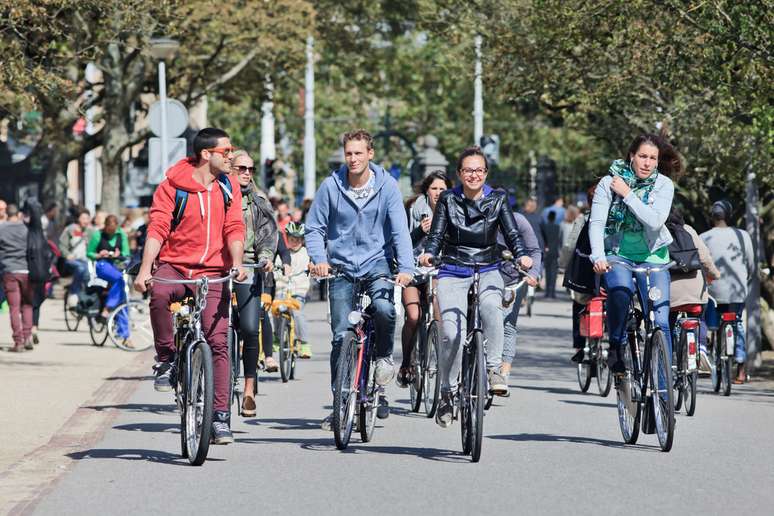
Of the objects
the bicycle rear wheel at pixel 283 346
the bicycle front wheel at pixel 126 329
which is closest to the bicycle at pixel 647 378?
the bicycle rear wheel at pixel 283 346

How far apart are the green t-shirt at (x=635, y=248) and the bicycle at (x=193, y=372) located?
2259 millimetres

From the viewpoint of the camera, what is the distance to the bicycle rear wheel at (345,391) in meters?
9.60

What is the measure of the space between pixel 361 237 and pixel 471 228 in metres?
0.66

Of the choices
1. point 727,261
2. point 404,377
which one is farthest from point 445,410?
point 727,261

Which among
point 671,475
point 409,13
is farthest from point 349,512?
point 409,13

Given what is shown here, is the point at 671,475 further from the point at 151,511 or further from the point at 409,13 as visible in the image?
the point at 409,13

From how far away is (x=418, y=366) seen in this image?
12.3 meters

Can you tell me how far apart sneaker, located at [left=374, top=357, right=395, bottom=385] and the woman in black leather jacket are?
37 centimetres

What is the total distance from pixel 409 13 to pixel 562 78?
1946 centimetres

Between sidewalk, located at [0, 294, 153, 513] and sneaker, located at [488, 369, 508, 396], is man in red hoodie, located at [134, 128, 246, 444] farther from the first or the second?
sneaker, located at [488, 369, 508, 396]

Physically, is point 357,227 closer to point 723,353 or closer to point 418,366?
point 418,366

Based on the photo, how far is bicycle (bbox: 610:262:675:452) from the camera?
9594 mm

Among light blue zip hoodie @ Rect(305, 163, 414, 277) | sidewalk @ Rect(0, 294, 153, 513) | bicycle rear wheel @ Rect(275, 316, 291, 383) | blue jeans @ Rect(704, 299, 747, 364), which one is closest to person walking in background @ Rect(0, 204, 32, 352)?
sidewalk @ Rect(0, 294, 153, 513)

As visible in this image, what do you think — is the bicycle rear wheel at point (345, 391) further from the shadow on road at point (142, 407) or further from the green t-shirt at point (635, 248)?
the shadow on road at point (142, 407)
